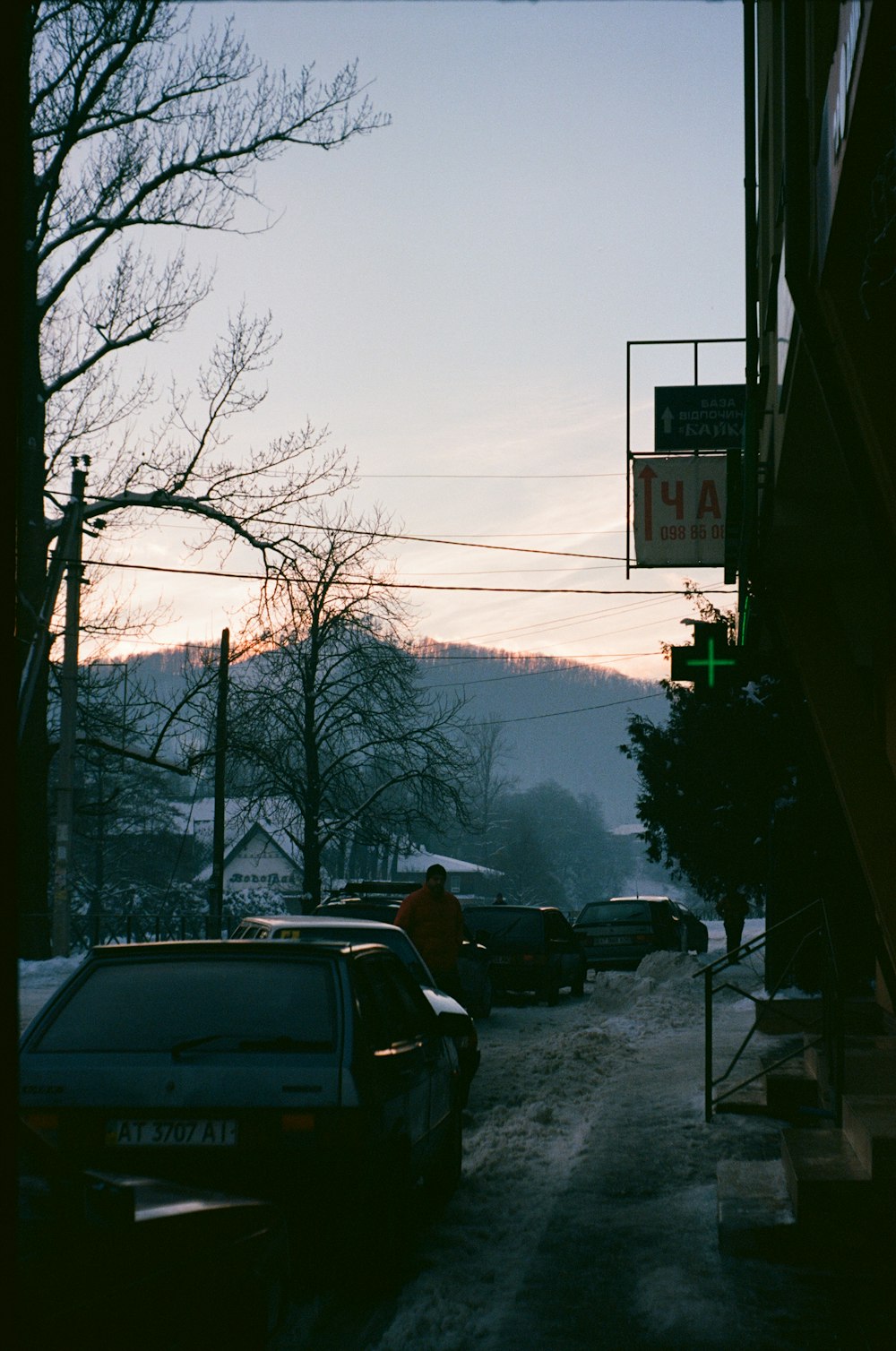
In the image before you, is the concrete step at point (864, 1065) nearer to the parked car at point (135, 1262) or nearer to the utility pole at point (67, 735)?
the parked car at point (135, 1262)

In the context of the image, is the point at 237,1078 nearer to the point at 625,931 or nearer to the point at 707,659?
the point at 707,659

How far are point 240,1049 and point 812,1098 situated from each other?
549cm

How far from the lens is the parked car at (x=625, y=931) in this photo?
93.2ft

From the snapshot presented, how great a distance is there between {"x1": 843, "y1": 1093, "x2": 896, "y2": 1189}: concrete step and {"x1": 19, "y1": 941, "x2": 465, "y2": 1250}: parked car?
2.15 m

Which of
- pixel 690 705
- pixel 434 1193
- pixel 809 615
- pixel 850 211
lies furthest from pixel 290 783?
pixel 850 211

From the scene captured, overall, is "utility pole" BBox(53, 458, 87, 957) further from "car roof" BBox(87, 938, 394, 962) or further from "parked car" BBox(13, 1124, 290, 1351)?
"parked car" BBox(13, 1124, 290, 1351)

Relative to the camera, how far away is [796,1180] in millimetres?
6547

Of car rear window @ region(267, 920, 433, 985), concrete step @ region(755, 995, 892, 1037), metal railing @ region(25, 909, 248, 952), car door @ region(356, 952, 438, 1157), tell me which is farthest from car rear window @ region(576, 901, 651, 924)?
car door @ region(356, 952, 438, 1157)

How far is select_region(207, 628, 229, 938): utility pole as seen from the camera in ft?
111

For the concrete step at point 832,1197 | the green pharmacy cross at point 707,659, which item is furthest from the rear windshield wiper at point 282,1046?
the green pharmacy cross at point 707,659

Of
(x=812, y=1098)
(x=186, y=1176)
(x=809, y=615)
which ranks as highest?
(x=809, y=615)

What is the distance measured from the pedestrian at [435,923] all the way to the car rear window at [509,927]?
29.3 ft

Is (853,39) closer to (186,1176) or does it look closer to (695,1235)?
(186,1176)

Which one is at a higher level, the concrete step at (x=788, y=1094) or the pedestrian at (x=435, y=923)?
the pedestrian at (x=435, y=923)
